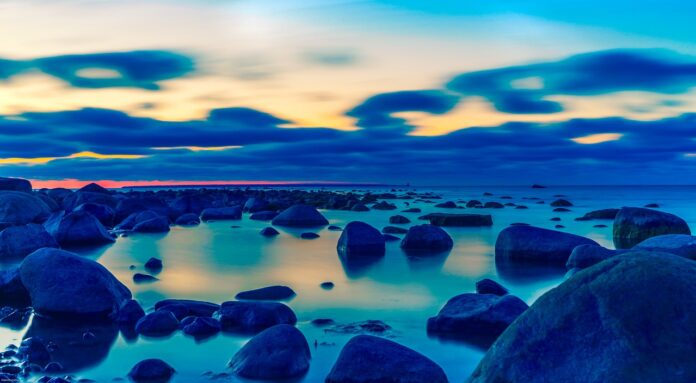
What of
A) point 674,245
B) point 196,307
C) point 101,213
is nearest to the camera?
point 196,307

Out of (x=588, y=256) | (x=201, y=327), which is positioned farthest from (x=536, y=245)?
(x=201, y=327)

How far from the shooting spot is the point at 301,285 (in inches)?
412

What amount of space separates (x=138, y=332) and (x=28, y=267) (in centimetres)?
237

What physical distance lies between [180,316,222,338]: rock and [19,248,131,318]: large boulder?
1247 millimetres

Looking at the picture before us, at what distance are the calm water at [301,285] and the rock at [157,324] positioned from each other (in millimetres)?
219

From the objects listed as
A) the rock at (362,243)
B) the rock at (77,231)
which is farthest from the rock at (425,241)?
the rock at (77,231)

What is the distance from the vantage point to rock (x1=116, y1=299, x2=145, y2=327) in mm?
7430

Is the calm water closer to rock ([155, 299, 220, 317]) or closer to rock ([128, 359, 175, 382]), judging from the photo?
rock ([128, 359, 175, 382])

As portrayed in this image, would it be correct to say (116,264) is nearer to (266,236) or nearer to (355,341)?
(266,236)

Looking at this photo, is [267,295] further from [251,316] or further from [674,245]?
[674,245]

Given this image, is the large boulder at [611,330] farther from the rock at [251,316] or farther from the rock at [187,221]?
the rock at [187,221]

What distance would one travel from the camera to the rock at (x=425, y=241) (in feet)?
51.3

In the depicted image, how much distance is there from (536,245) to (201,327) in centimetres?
879

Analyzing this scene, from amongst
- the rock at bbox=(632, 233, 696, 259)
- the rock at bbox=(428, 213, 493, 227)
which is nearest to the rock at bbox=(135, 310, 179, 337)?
the rock at bbox=(632, 233, 696, 259)
